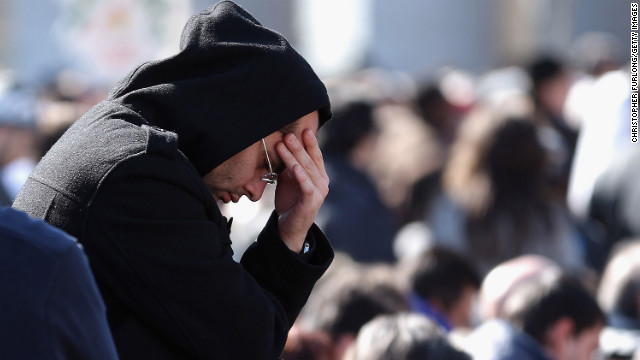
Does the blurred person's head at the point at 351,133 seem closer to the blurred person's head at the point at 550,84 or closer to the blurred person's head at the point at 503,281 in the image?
the blurred person's head at the point at 503,281

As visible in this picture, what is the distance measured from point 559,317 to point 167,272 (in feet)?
6.77

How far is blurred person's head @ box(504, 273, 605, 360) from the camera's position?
347 cm

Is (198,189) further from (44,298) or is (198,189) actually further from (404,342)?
(404,342)

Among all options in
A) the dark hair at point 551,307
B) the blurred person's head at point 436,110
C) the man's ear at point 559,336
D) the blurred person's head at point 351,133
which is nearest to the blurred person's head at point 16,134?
the blurred person's head at point 351,133

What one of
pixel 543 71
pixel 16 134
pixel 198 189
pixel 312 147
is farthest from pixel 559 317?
pixel 543 71

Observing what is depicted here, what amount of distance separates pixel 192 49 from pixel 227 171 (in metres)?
0.24

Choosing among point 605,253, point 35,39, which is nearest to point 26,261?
point 605,253

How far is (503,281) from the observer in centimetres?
390

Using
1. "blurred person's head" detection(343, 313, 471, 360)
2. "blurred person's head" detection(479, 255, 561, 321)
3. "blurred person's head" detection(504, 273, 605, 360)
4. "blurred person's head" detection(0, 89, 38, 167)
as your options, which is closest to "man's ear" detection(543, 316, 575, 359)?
"blurred person's head" detection(504, 273, 605, 360)

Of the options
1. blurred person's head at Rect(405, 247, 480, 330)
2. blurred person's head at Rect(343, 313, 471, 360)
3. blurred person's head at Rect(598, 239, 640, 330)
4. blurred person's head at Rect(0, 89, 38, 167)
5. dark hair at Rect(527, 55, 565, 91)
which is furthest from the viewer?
dark hair at Rect(527, 55, 565, 91)

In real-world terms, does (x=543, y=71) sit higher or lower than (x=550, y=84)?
higher

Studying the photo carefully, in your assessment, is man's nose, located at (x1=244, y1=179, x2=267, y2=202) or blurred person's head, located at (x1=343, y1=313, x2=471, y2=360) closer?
man's nose, located at (x1=244, y1=179, x2=267, y2=202)

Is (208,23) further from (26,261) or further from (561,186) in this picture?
(561,186)

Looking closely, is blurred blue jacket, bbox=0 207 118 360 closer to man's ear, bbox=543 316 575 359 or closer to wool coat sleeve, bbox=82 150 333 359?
wool coat sleeve, bbox=82 150 333 359
